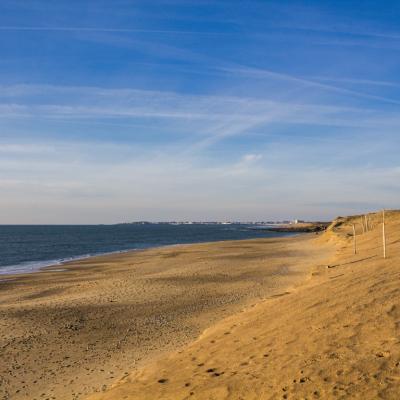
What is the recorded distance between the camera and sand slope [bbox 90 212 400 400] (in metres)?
7.46

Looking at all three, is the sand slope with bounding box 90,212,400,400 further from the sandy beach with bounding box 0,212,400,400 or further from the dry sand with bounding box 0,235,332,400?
the dry sand with bounding box 0,235,332,400

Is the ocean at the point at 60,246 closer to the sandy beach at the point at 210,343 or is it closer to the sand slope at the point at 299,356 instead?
the sandy beach at the point at 210,343

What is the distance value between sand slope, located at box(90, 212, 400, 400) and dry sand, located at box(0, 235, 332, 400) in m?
0.14

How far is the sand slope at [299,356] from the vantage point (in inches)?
294

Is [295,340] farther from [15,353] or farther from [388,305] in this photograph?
[15,353]

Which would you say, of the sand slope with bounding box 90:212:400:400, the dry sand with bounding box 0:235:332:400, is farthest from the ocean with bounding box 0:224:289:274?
the sand slope with bounding box 90:212:400:400

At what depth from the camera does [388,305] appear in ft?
34.1

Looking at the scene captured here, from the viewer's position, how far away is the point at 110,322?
1694 cm

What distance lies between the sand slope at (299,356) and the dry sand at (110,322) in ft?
0.45

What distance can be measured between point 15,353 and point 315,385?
9.68 metres

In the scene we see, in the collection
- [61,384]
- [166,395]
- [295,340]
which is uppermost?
[295,340]

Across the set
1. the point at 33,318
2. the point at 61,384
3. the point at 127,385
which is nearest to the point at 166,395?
the point at 127,385

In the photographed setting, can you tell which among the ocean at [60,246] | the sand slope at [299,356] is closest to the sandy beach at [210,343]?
the sand slope at [299,356]

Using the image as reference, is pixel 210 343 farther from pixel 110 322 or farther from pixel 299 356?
pixel 110 322
